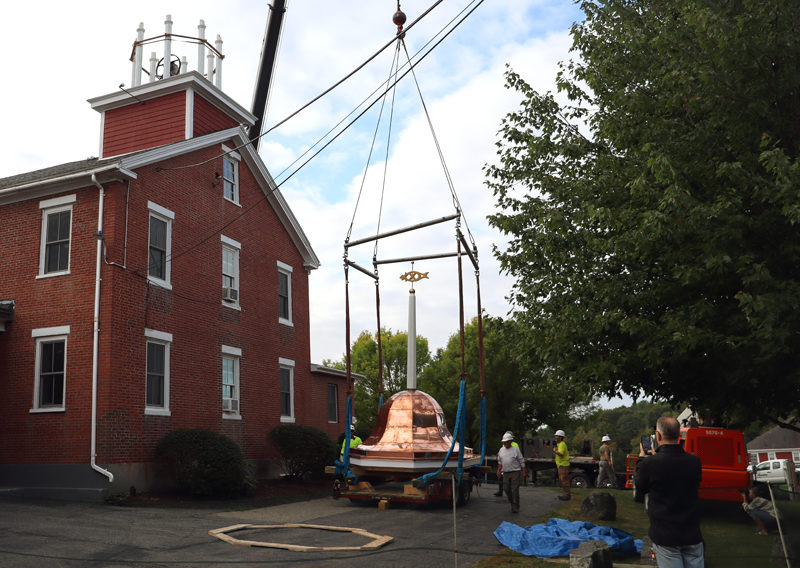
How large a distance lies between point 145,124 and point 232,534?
51.9 feet

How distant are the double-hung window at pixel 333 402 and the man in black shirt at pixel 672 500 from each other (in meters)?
23.5

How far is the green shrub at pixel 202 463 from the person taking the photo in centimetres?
1667

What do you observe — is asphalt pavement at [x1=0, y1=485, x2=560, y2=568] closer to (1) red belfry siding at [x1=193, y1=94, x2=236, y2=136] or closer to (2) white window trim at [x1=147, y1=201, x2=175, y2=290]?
(2) white window trim at [x1=147, y1=201, x2=175, y2=290]

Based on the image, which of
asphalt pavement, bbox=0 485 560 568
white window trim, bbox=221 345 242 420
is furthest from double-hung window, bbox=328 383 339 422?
asphalt pavement, bbox=0 485 560 568

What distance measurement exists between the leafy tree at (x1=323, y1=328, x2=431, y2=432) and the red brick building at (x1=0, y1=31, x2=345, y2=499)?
3654cm

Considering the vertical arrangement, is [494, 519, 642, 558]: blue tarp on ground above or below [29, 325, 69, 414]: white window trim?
below

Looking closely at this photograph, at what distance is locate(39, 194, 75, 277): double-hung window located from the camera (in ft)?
58.3

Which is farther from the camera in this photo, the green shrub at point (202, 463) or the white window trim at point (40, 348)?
the white window trim at point (40, 348)

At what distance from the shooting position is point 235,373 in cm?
2164

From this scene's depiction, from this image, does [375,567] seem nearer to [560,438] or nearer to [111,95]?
[560,438]

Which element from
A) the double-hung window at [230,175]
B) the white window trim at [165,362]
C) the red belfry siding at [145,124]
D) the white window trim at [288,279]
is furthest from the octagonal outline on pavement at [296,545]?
the red belfry siding at [145,124]

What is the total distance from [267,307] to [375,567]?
1562 cm

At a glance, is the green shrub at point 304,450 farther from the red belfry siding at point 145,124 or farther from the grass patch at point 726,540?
the red belfry siding at point 145,124

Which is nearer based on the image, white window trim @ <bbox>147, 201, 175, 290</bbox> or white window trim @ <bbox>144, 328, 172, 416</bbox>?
white window trim @ <bbox>144, 328, 172, 416</bbox>
